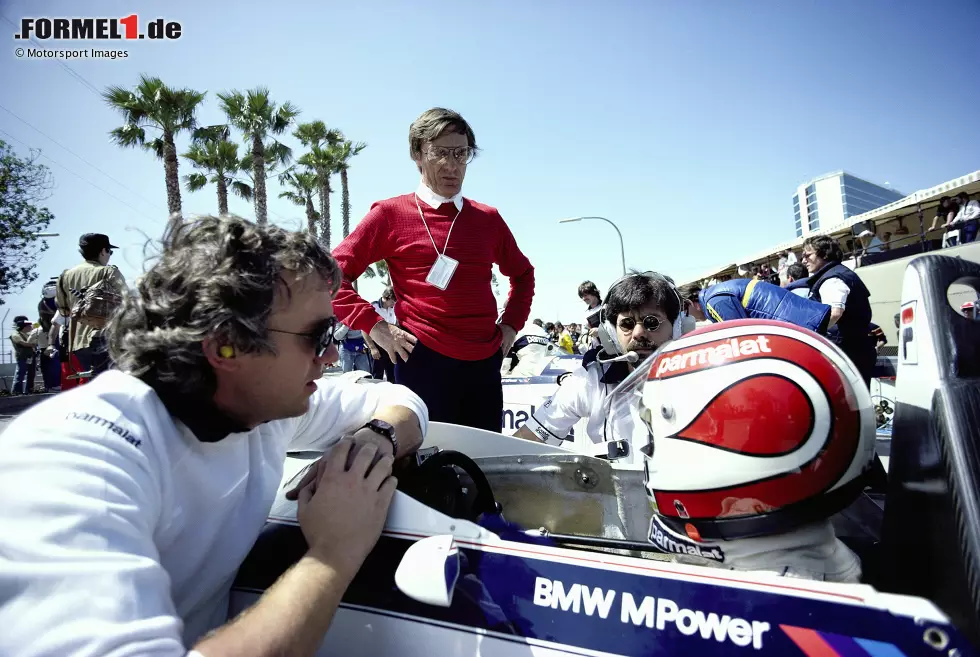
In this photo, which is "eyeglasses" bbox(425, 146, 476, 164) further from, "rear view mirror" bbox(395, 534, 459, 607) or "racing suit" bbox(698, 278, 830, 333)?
"racing suit" bbox(698, 278, 830, 333)

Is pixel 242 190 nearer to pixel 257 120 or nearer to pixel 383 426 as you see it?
pixel 257 120

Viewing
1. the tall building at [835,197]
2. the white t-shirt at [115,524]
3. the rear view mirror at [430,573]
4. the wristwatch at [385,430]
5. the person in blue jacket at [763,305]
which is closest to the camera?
the white t-shirt at [115,524]

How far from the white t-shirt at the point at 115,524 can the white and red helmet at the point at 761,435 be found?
974mm

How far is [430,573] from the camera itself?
97 cm

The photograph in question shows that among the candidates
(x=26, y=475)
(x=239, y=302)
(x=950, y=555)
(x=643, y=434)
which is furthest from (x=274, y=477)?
(x=950, y=555)

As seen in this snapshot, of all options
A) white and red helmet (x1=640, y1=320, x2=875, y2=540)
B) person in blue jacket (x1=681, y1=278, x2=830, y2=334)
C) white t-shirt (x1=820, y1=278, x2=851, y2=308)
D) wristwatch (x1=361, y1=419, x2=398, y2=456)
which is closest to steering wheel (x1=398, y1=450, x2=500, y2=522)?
wristwatch (x1=361, y1=419, x2=398, y2=456)

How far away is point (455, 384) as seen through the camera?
254 cm

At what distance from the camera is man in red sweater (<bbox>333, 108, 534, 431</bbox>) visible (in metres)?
2.47

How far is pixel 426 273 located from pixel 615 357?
1030mm

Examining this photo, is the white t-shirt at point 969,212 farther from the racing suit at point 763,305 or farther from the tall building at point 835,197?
the tall building at point 835,197

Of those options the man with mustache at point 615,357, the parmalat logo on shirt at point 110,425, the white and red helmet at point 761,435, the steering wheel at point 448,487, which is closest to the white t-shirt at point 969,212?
the man with mustache at point 615,357

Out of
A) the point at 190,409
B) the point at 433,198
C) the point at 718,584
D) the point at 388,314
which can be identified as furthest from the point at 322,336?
the point at 388,314

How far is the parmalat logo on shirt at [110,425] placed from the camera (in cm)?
83

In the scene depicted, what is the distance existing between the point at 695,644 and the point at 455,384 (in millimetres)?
1729
